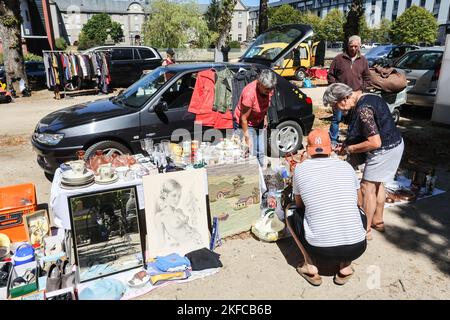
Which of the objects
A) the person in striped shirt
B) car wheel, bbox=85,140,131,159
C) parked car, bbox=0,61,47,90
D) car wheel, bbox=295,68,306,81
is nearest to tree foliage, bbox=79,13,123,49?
parked car, bbox=0,61,47,90

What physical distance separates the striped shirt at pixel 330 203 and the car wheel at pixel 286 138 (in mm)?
3288

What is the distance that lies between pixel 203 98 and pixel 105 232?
2.78m

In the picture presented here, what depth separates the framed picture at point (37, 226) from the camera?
147 inches

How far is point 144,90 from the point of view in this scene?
558cm

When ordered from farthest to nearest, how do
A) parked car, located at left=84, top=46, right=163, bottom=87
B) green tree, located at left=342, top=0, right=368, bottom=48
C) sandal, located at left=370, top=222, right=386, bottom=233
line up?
green tree, located at left=342, top=0, right=368, bottom=48 < parked car, located at left=84, top=46, right=163, bottom=87 < sandal, located at left=370, top=222, right=386, bottom=233

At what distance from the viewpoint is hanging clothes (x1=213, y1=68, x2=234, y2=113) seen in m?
5.46

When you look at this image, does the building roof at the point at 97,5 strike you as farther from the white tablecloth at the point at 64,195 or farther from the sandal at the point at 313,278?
the sandal at the point at 313,278

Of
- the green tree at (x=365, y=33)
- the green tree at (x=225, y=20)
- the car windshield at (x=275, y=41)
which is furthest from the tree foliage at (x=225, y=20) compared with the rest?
the green tree at (x=365, y=33)

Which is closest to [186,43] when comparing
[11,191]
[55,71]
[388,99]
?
[55,71]

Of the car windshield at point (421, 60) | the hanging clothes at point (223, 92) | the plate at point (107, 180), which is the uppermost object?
the car windshield at point (421, 60)

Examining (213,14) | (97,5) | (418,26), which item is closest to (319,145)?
(418,26)

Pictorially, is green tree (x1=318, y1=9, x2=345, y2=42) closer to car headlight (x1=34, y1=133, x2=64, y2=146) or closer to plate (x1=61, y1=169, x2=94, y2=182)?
car headlight (x1=34, y1=133, x2=64, y2=146)

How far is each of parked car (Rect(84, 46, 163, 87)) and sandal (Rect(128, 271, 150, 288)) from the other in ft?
44.9

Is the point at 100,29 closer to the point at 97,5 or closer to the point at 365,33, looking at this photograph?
the point at 97,5
